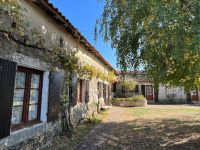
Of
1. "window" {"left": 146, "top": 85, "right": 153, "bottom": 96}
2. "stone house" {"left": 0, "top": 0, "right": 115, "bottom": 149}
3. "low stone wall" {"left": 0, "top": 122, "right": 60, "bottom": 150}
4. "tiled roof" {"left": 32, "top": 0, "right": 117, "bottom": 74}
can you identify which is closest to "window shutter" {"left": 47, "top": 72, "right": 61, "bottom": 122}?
"stone house" {"left": 0, "top": 0, "right": 115, "bottom": 149}

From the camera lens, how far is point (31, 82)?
603 cm

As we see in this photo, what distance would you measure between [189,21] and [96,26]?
292 cm

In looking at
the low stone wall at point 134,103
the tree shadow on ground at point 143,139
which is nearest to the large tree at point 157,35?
the tree shadow on ground at point 143,139

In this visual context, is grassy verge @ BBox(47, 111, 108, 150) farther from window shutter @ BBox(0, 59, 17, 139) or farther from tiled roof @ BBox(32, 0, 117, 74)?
tiled roof @ BBox(32, 0, 117, 74)

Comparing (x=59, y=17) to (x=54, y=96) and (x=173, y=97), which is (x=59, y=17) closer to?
(x=54, y=96)

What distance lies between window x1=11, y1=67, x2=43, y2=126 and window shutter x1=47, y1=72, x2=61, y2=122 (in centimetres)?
34

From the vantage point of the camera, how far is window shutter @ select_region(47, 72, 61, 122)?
21.8 ft

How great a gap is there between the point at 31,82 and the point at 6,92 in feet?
5.15

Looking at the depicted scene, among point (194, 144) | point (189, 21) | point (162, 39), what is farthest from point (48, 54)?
point (194, 144)

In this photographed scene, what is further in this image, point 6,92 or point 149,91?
point 149,91

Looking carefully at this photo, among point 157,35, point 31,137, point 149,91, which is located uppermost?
point 157,35

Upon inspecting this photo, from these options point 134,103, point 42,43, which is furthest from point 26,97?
point 134,103

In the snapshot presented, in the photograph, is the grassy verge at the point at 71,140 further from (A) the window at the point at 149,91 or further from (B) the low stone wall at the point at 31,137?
(A) the window at the point at 149,91

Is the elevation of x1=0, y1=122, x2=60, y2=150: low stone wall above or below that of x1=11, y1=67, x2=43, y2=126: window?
below
